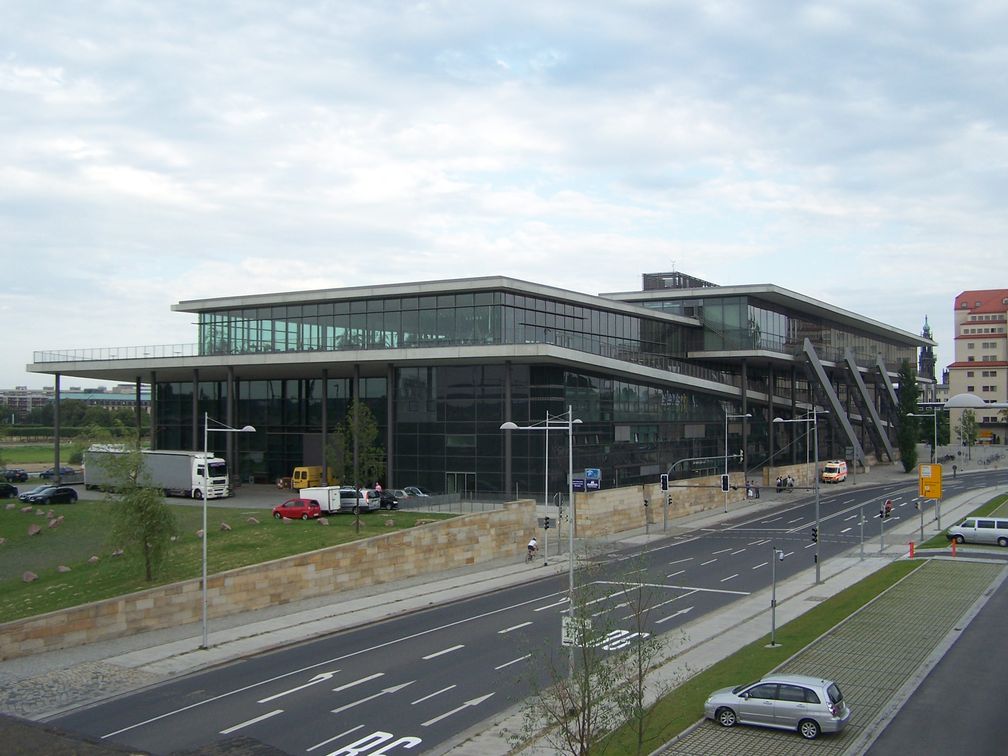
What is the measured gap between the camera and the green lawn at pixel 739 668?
21672mm

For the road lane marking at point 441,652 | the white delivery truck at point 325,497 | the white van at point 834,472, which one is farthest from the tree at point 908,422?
the road lane marking at point 441,652

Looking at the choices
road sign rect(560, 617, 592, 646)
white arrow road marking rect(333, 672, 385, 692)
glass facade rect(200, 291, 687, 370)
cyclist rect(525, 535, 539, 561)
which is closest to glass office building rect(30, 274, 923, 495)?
glass facade rect(200, 291, 687, 370)

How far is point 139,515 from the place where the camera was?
36375 millimetres

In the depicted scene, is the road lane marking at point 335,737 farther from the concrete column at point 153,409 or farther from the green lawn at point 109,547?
the concrete column at point 153,409

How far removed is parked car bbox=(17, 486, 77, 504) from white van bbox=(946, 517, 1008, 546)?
57.2 m

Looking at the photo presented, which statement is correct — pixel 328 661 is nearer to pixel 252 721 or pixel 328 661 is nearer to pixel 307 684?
pixel 307 684

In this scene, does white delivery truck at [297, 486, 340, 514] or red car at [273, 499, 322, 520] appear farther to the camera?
white delivery truck at [297, 486, 340, 514]

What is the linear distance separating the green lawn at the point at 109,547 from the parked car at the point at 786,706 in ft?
77.7

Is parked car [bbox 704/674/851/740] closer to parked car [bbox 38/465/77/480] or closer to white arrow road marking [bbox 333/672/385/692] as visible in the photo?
white arrow road marking [bbox 333/672/385/692]

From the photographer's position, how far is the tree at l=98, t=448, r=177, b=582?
119 feet

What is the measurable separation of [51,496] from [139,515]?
28097mm

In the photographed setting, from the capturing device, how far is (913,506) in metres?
75.2

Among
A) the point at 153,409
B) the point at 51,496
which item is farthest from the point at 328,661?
the point at 153,409

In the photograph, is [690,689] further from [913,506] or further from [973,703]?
[913,506]
